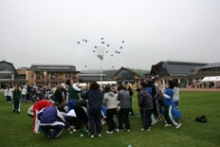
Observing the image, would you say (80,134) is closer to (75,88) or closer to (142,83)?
(75,88)

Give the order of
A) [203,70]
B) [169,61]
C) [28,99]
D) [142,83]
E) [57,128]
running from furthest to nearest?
[169,61] → [203,70] → [28,99] → [142,83] → [57,128]

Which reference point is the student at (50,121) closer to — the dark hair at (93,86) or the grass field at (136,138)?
the grass field at (136,138)

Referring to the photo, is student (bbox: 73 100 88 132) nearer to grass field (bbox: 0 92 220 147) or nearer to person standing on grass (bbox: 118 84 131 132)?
grass field (bbox: 0 92 220 147)

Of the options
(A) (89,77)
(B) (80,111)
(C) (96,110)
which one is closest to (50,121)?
(B) (80,111)

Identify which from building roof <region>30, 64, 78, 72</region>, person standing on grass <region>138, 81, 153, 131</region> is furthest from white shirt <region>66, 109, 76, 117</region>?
building roof <region>30, 64, 78, 72</region>

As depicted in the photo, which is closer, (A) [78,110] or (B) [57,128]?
(B) [57,128]

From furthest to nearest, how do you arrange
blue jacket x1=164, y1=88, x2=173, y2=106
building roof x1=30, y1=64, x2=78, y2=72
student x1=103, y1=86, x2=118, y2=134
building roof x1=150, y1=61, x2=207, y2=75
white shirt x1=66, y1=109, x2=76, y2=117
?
building roof x1=150, y1=61, x2=207, y2=75
building roof x1=30, y1=64, x2=78, y2=72
blue jacket x1=164, y1=88, x2=173, y2=106
white shirt x1=66, y1=109, x2=76, y2=117
student x1=103, y1=86, x2=118, y2=134

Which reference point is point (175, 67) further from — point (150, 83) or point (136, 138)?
point (136, 138)

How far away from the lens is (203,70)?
67562 millimetres

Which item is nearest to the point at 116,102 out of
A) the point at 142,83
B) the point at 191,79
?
the point at 142,83

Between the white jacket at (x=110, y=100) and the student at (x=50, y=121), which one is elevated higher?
the white jacket at (x=110, y=100)

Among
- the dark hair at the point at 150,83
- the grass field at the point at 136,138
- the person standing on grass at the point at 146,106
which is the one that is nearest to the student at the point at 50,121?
the grass field at the point at 136,138

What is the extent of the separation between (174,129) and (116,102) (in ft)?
7.90

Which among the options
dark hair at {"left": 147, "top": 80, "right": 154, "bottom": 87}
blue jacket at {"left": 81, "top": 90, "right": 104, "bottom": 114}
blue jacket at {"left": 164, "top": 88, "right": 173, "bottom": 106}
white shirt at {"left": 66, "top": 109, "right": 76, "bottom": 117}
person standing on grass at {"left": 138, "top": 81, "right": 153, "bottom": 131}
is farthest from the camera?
dark hair at {"left": 147, "top": 80, "right": 154, "bottom": 87}
